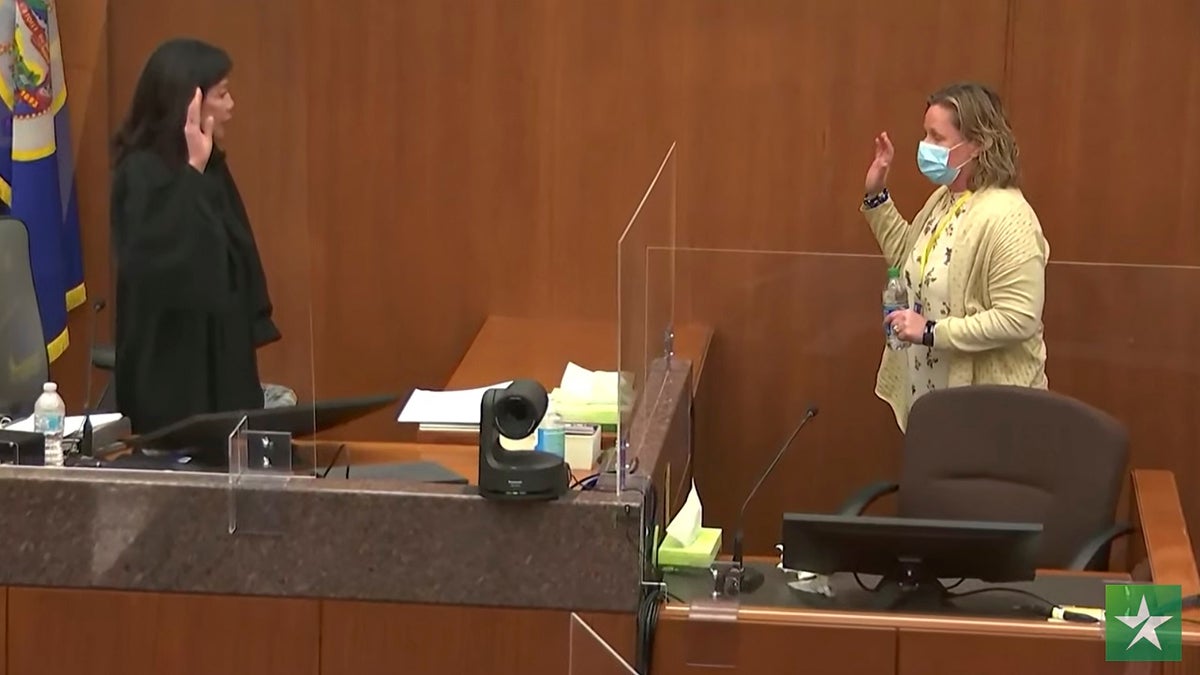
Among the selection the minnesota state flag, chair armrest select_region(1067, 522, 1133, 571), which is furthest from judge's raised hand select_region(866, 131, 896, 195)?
the minnesota state flag

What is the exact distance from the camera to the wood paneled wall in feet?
13.8

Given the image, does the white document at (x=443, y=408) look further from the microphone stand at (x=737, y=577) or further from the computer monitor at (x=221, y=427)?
the microphone stand at (x=737, y=577)

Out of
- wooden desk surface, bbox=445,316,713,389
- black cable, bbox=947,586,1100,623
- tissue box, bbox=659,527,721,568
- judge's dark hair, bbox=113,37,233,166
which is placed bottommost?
black cable, bbox=947,586,1100,623

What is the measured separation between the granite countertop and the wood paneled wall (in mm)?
1431

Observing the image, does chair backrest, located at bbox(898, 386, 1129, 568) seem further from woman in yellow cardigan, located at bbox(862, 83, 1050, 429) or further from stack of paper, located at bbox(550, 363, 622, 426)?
stack of paper, located at bbox(550, 363, 622, 426)

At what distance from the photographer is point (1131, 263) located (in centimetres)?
437

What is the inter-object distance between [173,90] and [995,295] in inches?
70.1

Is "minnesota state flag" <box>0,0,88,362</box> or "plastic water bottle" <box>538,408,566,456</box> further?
"minnesota state flag" <box>0,0,88,362</box>

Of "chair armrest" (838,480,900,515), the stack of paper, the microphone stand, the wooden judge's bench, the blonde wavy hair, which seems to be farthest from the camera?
the blonde wavy hair

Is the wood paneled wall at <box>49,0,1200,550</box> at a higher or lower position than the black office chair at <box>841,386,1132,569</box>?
higher

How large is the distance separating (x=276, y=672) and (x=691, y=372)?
1422mm

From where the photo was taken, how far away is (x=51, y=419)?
2.74m

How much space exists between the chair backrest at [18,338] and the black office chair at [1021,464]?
1625mm

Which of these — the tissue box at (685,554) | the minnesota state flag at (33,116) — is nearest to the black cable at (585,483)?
the tissue box at (685,554)
